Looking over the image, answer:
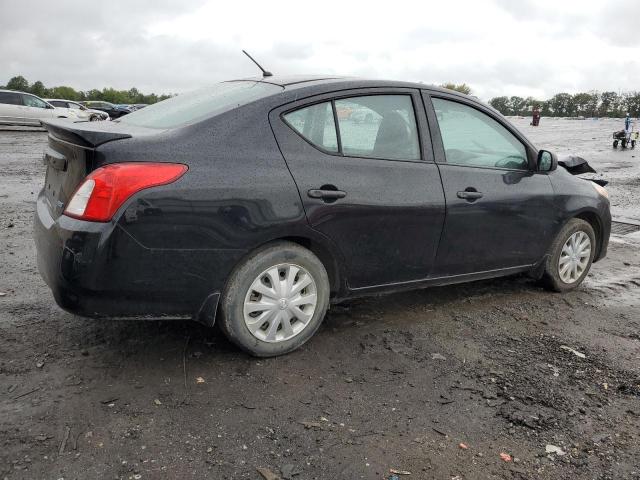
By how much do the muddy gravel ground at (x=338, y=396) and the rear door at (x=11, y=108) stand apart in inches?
917

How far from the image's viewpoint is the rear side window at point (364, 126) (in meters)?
3.35

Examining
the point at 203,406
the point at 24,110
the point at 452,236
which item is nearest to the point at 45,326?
the point at 203,406

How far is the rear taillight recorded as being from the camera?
2713 mm

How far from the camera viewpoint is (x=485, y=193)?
13.0 ft

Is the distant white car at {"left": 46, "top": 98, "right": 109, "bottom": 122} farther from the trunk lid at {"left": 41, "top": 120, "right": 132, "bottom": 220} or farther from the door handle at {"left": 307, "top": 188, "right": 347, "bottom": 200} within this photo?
the door handle at {"left": 307, "top": 188, "right": 347, "bottom": 200}

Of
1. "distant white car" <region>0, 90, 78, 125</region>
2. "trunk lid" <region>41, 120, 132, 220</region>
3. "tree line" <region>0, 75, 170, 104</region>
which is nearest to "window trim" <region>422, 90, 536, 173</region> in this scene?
"trunk lid" <region>41, 120, 132, 220</region>

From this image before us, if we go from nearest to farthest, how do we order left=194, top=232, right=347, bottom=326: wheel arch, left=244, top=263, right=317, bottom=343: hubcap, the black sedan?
left=194, top=232, right=347, bottom=326: wheel arch → left=244, top=263, right=317, bottom=343: hubcap → the black sedan

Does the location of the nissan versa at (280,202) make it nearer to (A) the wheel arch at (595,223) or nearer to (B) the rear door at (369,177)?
(B) the rear door at (369,177)

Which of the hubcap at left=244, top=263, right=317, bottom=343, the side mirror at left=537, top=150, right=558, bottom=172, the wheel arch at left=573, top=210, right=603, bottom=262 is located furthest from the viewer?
the wheel arch at left=573, top=210, right=603, bottom=262

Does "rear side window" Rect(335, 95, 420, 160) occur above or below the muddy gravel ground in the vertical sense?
above

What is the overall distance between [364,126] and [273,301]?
124cm

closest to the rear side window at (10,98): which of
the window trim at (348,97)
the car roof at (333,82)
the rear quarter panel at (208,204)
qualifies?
the car roof at (333,82)

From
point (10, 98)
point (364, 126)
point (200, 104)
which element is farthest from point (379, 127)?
point (10, 98)

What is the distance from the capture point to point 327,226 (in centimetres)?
328
